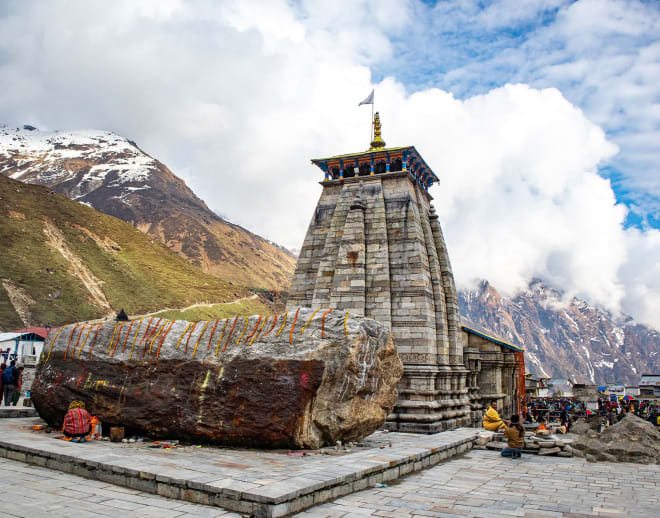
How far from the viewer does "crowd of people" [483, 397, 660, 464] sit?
1208cm

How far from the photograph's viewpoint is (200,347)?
10688 millimetres

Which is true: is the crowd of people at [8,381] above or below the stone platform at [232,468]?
above

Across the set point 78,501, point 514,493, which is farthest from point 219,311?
point 78,501

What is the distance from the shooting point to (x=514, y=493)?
820 cm

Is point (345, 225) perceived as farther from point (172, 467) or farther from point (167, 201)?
point (167, 201)

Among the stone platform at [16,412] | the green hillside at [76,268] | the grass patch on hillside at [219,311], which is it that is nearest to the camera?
the stone platform at [16,412]

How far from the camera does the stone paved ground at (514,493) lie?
6922mm

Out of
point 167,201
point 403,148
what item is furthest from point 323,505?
point 167,201

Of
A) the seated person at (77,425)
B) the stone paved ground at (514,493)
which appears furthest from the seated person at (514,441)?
the seated person at (77,425)

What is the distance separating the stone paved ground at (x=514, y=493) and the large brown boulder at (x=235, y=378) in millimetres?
2018

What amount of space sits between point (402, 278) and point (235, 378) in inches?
316

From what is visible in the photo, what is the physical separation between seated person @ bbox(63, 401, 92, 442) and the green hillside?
46.9 m

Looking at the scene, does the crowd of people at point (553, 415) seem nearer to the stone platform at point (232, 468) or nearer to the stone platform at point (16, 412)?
the stone platform at point (232, 468)

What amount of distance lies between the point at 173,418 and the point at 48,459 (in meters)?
2.33
